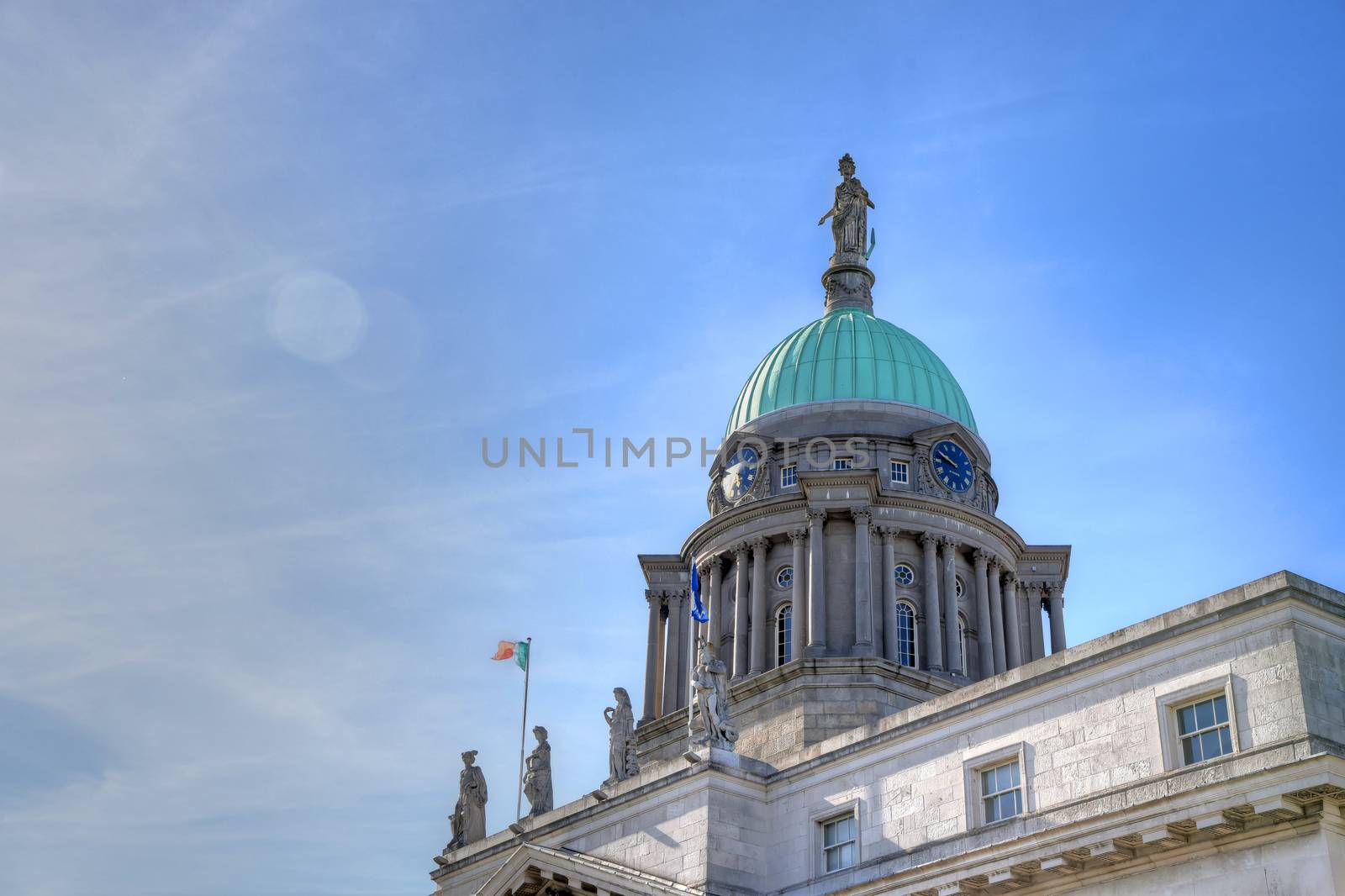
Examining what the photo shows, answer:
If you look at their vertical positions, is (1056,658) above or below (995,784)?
above

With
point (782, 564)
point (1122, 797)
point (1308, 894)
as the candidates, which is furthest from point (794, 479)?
point (1308, 894)

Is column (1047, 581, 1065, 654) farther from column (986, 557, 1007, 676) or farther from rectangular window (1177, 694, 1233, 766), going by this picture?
rectangular window (1177, 694, 1233, 766)

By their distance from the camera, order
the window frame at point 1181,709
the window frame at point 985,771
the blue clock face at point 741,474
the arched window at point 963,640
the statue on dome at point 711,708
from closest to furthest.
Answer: the window frame at point 1181,709
the window frame at point 985,771
the statue on dome at point 711,708
the arched window at point 963,640
the blue clock face at point 741,474

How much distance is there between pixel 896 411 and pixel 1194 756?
1102 inches

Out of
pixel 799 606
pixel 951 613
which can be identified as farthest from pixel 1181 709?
pixel 951 613

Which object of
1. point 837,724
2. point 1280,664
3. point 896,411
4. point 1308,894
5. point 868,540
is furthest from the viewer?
point 896,411

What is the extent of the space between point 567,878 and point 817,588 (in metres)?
16.1

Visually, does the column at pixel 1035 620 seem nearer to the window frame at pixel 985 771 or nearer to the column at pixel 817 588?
the column at pixel 817 588

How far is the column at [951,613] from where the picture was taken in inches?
1969

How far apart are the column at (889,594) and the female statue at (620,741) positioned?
9.84 metres

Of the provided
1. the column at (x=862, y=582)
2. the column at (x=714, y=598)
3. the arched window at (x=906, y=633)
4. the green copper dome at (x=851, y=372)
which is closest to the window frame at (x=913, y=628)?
the arched window at (x=906, y=633)

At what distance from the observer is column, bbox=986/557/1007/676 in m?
52.2

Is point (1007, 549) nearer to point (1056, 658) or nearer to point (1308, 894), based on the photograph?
point (1056, 658)

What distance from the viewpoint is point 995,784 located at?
30312 millimetres
